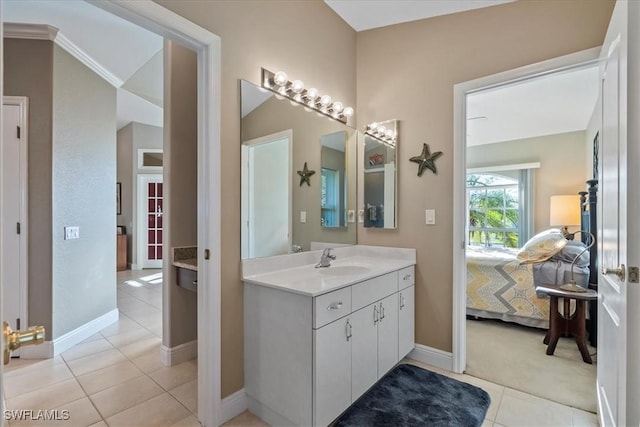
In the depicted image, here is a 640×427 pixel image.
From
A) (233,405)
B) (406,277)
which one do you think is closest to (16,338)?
(233,405)

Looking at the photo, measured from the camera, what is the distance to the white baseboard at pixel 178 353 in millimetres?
2602

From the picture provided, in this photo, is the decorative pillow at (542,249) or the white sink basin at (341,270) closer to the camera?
the white sink basin at (341,270)

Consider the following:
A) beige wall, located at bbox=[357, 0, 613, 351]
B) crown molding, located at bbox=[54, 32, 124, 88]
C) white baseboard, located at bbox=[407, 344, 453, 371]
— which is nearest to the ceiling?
crown molding, located at bbox=[54, 32, 124, 88]

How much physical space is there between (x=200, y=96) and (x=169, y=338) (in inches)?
74.2

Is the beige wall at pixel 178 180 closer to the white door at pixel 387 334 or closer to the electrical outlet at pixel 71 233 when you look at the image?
→ the electrical outlet at pixel 71 233

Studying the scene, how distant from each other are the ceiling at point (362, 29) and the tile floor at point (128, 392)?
7.03 feet

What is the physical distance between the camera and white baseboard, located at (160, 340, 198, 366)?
8.54ft

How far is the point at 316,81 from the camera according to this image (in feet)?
8.53

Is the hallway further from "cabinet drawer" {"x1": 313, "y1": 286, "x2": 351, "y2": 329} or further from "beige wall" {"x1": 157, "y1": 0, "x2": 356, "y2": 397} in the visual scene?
"cabinet drawer" {"x1": 313, "y1": 286, "x2": 351, "y2": 329}

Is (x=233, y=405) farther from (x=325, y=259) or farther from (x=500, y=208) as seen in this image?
(x=500, y=208)

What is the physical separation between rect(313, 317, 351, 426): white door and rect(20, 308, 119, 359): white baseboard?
7.64ft

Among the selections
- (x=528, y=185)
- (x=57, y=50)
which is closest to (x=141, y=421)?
(x=57, y=50)

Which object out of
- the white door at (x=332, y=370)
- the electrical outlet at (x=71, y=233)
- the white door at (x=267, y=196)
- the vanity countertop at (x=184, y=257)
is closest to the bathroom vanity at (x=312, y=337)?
the white door at (x=332, y=370)

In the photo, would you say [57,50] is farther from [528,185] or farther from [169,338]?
[528,185]
